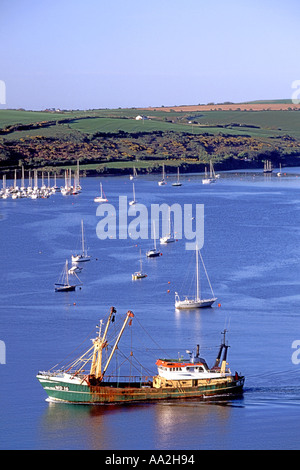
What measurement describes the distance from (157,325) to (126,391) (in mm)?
8720

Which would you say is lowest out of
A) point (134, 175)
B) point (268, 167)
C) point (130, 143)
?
point (268, 167)

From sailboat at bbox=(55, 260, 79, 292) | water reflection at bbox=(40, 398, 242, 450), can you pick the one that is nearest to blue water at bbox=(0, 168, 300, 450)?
water reflection at bbox=(40, 398, 242, 450)

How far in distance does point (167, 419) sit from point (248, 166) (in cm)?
13389

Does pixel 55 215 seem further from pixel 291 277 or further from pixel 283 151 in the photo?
pixel 283 151

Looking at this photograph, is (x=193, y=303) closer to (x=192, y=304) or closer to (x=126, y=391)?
(x=192, y=304)

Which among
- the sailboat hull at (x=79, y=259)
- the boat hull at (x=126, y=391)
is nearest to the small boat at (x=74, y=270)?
the sailboat hull at (x=79, y=259)

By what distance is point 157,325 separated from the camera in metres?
40.6

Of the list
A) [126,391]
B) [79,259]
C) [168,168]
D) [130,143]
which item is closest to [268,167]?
[168,168]

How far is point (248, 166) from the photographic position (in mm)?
162750

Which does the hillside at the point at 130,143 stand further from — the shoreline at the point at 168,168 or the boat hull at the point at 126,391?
the boat hull at the point at 126,391

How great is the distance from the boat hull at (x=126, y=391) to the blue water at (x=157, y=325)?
11.8 inches
